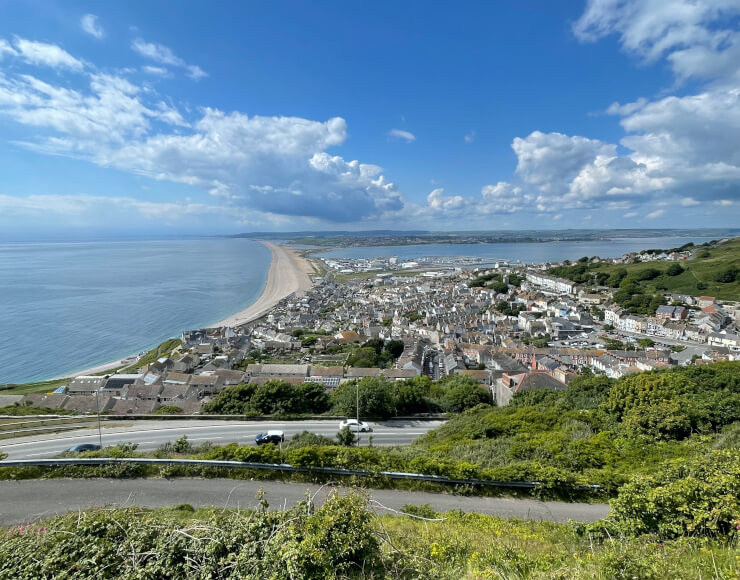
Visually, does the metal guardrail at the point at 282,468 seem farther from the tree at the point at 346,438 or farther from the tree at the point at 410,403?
the tree at the point at 410,403

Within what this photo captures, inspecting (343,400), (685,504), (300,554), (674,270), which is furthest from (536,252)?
(300,554)

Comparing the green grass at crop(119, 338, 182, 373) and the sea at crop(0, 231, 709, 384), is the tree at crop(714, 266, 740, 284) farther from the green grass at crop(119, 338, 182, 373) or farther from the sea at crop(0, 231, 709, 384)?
the green grass at crop(119, 338, 182, 373)

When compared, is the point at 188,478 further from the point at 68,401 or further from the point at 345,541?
the point at 68,401

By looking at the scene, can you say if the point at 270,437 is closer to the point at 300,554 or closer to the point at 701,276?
the point at 300,554

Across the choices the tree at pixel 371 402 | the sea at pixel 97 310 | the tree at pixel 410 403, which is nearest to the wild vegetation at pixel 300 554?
the tree at pixel 371 402

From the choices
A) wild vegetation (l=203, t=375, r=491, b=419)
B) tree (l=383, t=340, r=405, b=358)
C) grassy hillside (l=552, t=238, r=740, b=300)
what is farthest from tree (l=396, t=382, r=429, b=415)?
grassy hillside (l=552, t=238, r=740, b=300)
